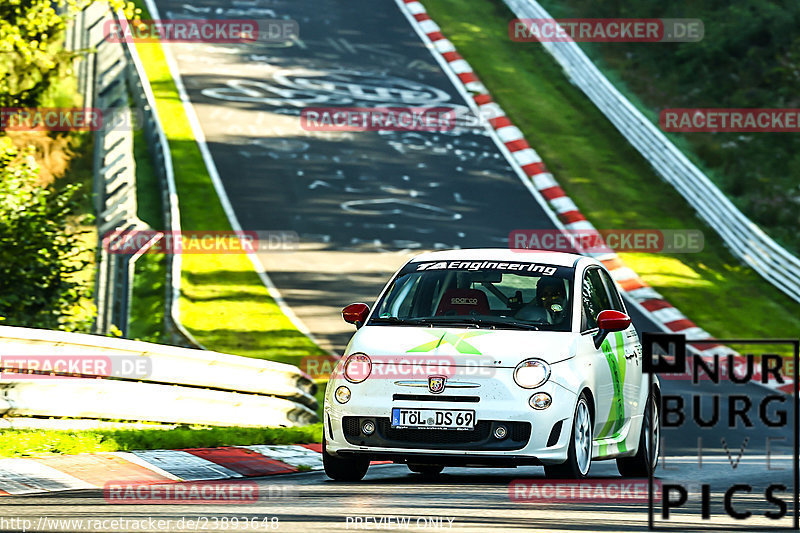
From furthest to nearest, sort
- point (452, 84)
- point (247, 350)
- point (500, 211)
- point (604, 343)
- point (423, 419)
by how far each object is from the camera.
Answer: point (452, 84) → point (500, 211) → point (247, 350) → point (604, 343) → point (423, 419)

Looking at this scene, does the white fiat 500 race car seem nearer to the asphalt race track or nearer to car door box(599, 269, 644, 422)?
car door box(599, 269, 644, 422)

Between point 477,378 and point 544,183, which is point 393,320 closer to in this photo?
point 477,378

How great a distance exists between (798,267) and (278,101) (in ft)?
44.6

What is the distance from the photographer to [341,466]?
9.77 metres

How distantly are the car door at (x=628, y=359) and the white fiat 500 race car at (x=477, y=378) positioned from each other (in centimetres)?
17

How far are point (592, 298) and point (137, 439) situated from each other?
3.60 m

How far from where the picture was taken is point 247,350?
20406 millimetres

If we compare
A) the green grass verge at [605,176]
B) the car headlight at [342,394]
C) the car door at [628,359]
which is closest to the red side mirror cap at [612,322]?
the car door at [628,359]

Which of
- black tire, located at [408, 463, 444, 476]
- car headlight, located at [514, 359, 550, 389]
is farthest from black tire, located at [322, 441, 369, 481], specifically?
car headlight, located at [514, 359, 550, 389]

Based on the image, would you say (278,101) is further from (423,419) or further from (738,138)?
(423,419)

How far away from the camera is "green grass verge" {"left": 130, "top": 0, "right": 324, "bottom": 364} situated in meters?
20.5

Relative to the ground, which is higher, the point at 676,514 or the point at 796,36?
the point at 796,36

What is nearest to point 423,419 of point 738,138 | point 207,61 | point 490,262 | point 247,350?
point 490,262

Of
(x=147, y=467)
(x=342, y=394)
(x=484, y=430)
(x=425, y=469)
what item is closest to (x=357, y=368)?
(x=342, y=394)
